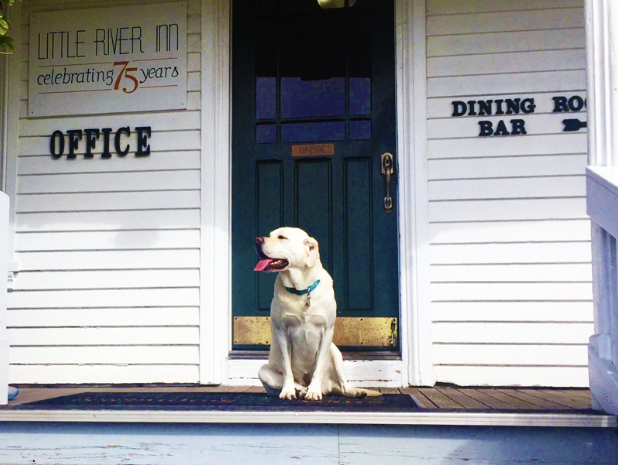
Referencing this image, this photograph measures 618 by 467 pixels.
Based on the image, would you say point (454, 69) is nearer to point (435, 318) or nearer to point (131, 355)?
point (435, 318)

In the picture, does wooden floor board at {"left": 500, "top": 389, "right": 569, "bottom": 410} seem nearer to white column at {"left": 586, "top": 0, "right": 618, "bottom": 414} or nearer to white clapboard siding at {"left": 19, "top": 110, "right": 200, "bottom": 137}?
white column at {"left": 586, "top": 0, "right": 618, "bottom": 414}

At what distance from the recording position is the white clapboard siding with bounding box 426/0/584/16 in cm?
377

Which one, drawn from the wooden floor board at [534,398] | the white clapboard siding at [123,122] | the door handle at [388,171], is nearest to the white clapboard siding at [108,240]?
the white clapboard siding at [123,122]

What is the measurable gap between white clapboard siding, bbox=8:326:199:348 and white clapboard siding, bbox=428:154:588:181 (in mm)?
1909

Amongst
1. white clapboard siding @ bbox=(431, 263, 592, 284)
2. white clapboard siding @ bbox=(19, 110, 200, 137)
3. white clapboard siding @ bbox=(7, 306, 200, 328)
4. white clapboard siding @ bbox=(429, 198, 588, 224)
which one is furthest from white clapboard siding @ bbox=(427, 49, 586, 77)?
white clapboard siding @ bbox=(7, 306, 200, 328)

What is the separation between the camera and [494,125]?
148 inches

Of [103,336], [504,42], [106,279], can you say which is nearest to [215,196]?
[106,279]

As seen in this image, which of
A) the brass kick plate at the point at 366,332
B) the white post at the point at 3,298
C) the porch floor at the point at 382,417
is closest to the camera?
the porch floor at the point at 382,417

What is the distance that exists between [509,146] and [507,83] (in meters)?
0.41

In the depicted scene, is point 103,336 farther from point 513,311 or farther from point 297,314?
point 513,311

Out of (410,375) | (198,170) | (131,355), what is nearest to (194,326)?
(131,355)

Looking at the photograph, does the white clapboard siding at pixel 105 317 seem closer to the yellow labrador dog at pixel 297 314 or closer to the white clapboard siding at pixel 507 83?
the yellow labrador dog at pixel 297 314

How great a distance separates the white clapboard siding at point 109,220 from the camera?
394 centimetres

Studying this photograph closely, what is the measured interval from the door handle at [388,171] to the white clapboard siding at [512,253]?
15.2 inches
